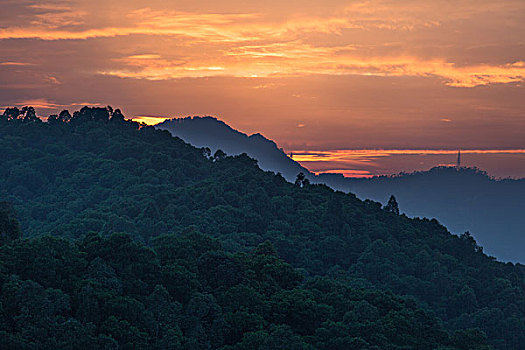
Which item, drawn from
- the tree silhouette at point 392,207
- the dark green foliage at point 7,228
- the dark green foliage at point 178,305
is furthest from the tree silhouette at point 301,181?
the dark green foliage at point 7,228

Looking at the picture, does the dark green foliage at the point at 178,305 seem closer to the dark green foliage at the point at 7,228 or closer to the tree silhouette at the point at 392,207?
the dark green foliage at the point at 7,228

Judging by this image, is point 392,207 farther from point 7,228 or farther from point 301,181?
point 7,228

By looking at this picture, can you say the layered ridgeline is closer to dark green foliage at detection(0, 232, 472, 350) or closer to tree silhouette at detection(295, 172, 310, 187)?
dark green foliage at detection(0, 232, 472, 350)

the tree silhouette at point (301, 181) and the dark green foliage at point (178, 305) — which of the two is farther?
the tree silhouette at point (301, 181)

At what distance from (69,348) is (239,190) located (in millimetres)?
66692

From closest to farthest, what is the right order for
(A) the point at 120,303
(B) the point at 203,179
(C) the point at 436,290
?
(A) the point at 120,303, (C) the point at 436,290, (B) the point at 203,179

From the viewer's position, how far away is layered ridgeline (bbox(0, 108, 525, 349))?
49000mm

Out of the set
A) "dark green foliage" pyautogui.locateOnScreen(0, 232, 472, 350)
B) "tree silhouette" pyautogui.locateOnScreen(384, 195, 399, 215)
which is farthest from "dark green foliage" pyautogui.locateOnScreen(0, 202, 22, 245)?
"tree silhouette" pyautogui.locateOnScreen(384, 195, 399, 215)

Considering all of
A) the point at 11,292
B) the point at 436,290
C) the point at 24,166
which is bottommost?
the point at 436,290

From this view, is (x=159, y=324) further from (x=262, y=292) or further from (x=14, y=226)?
(x=14, y=226)

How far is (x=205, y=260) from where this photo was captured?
2301 inches

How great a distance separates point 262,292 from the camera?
58.6 meters

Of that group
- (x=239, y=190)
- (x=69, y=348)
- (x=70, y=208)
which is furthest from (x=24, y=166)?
(x=69, y=348)

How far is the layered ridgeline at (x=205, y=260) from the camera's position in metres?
49.0
